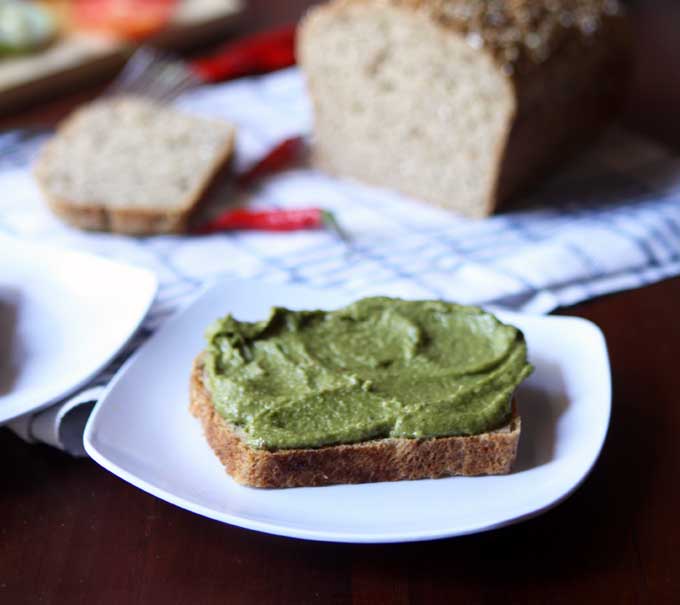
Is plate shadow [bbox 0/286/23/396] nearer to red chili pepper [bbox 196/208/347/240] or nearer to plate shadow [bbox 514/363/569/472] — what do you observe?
red chili pepper [bbox 196/208/347/240]

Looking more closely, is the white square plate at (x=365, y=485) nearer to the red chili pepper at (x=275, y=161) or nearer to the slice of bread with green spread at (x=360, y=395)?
the slice of bread with green spread at (x=360, y=395)

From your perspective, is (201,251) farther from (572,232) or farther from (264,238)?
(572,232)

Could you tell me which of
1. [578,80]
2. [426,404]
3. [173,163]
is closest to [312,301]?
[426,404]

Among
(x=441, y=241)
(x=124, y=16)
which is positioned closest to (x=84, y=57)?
(x=124, y=16)

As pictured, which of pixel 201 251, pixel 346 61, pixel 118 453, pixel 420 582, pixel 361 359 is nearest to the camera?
pixel 420 582

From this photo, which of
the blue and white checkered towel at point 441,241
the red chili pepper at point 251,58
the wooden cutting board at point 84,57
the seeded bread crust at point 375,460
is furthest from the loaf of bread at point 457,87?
the seeded bread crust at point 375,460

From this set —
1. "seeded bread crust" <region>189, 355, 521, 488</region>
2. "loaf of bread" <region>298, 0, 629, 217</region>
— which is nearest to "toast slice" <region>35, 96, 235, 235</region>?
"loaf of bread" <region>298, 0, 629, 217</region>
